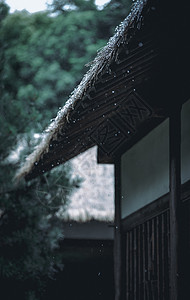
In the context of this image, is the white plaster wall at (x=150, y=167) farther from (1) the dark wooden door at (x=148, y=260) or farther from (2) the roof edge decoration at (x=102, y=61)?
(2) the roof edge decoration at (x=102, y=61)

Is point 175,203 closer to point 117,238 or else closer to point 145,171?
point 145,171

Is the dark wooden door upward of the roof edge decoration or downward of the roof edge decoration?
downward

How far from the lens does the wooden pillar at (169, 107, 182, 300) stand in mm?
3947

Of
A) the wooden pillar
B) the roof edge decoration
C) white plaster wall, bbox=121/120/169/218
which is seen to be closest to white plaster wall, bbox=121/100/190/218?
white plaster wall, bbox=121/120/169/218

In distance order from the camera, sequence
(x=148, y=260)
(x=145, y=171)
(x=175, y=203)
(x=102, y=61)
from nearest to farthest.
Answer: (x=102, y=61)
(x=175, y=203)
(x=148, y=260)
(x=145, y=171)

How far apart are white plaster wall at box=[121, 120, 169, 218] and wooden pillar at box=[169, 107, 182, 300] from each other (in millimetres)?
605

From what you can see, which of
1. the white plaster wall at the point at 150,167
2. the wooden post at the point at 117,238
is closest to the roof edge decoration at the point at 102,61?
the white plaster wall at the point at 150,167

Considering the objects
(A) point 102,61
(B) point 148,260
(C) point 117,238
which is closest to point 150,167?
(B) point 148,260

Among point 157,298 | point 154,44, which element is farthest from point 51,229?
point 154,44

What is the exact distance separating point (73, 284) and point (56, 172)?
10.2 ft

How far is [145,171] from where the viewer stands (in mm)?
5395

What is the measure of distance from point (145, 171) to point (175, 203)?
1322mm

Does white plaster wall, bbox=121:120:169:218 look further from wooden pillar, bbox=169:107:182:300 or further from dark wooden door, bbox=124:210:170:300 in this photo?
wooden pillar, bbox=169:107:182:300

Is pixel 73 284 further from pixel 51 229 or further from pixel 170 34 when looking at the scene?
pixel 170 34
